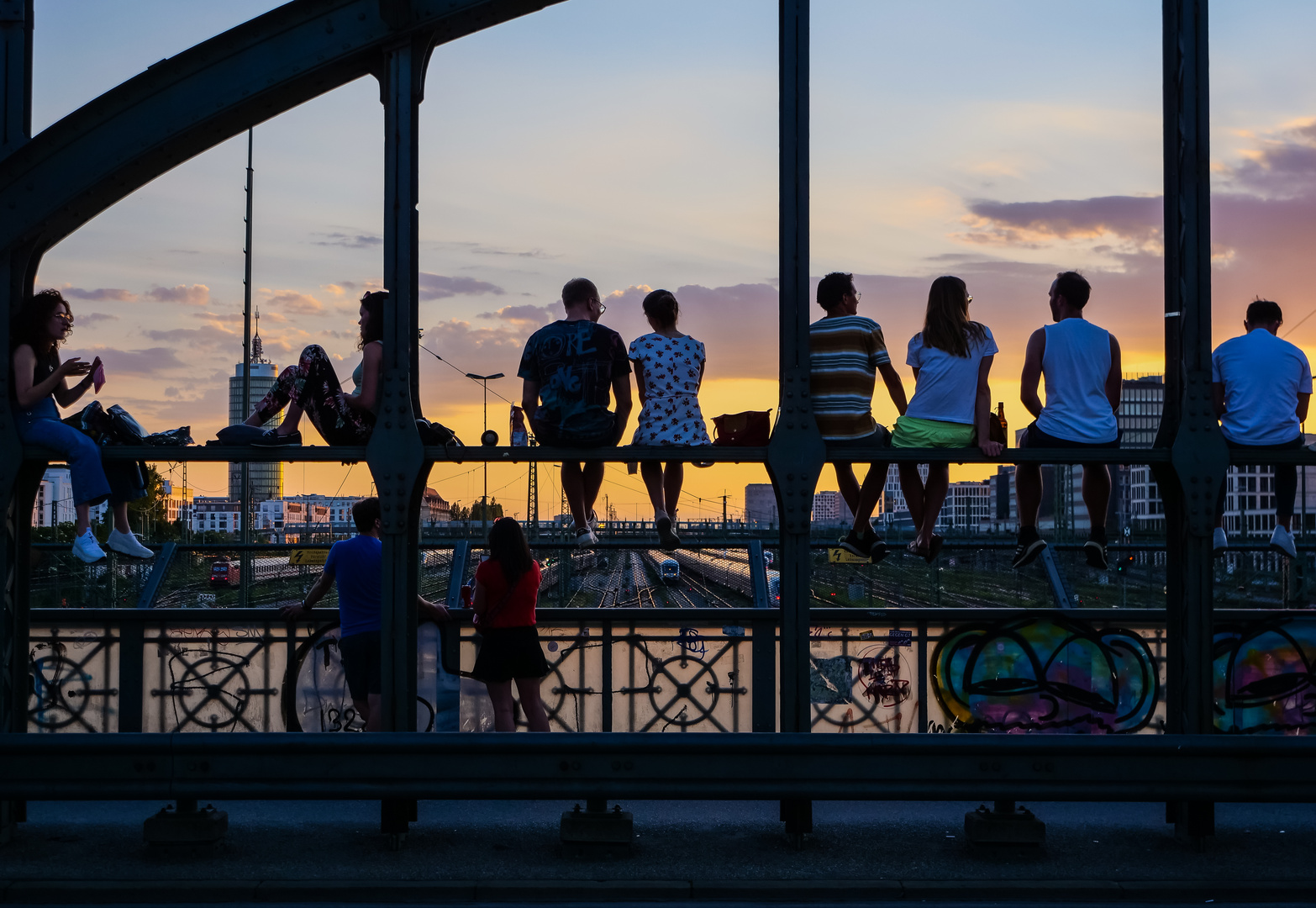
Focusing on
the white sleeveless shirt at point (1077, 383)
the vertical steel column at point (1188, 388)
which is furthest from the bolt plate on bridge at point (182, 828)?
the vertical steel column at point (1188, 388)

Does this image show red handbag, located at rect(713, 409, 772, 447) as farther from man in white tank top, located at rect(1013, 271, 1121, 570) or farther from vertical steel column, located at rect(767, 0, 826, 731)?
man in white tank top, located at rect(1013, 271, 1121, 570)

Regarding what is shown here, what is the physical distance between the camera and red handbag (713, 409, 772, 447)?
724 centimetres

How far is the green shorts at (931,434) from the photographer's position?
7.31 metres

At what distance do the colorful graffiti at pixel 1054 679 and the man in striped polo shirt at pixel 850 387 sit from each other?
3.45 feet

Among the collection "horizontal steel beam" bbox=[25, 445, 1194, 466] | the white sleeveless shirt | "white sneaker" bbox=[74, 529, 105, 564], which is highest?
the white sleeveless shirt

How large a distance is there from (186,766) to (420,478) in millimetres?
1856

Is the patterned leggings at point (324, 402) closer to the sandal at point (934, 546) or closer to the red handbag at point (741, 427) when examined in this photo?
the red handbag at point (741, 427)

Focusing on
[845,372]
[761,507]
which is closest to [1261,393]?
[845,372]

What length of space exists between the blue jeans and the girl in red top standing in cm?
224

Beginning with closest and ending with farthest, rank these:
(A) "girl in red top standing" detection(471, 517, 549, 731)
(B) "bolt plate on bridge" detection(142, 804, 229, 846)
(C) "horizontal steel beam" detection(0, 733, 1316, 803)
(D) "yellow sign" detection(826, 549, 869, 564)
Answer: (C) "horizontal steel beam" detection(0, 733, 1316, 803) → (B) "bolt plate on bridge" detection(142, 804, 229, 846) → (A) "girl in red top standing" detection(471, 517, 549, 731) → (D) "yellow sign" detection(826, 549, 869, 564)

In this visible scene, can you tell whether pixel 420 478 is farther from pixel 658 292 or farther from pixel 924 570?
pixel 924 570

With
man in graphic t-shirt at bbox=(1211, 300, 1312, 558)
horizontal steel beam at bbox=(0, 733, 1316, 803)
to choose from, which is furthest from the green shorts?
horizontal steel beam at bbox=(0, 733, 1316, 803)

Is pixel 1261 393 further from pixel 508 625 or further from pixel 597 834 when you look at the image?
pixel 508 625

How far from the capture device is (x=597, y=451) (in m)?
7.11
